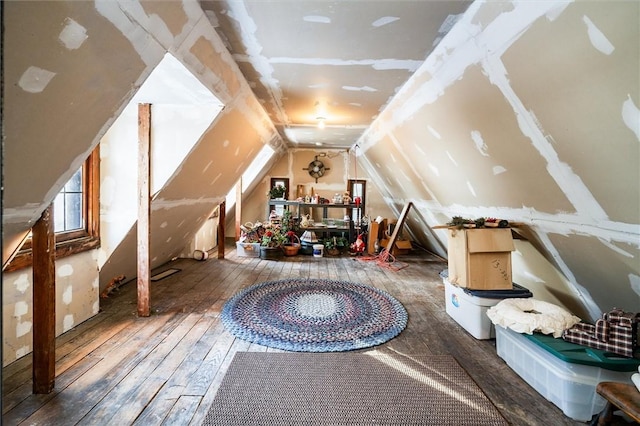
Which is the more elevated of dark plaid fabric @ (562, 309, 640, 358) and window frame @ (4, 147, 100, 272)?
window frame @ (4, 147, 100, 272)

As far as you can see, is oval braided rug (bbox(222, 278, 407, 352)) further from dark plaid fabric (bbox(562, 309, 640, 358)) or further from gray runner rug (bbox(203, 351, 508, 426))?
dark plaid fabric (bbox(562, 309, 640, 358))

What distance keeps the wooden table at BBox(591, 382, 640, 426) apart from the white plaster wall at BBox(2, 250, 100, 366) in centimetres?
275

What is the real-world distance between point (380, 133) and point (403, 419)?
322 cm

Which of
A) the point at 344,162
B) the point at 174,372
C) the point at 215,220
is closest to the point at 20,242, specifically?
the point at 174,372

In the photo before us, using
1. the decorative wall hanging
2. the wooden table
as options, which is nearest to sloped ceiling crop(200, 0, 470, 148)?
the wooden table

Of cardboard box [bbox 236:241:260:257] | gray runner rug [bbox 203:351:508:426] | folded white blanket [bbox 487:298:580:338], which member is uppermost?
folded white blanket [bbox 487:298:580:338]

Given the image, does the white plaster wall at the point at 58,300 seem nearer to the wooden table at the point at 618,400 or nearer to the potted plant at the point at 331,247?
the wooden table at the point at 618,400

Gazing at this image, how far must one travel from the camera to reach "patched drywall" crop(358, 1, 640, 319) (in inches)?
47.5

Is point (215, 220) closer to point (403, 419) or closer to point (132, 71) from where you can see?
point (132, 71)

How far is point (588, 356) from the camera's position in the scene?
154 cm

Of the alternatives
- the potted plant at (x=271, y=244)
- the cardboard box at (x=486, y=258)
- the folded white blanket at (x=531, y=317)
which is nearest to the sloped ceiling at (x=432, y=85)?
the cardboard box at (x=486, y=258)

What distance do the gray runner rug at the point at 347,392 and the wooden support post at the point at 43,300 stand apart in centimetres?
88

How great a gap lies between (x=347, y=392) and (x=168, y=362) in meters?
1.09

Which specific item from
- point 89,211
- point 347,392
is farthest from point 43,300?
point 347,392
